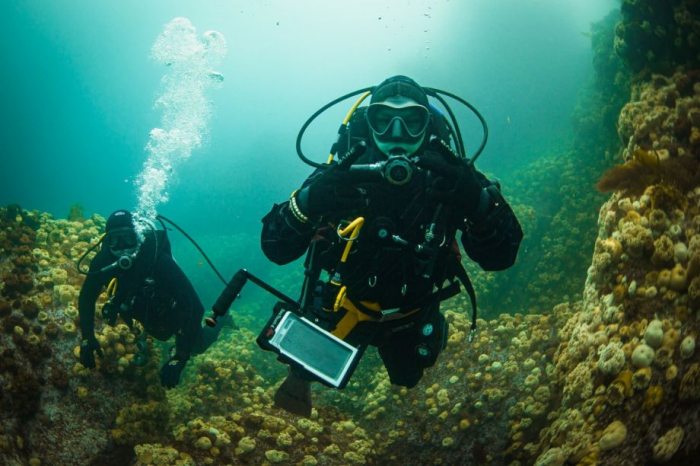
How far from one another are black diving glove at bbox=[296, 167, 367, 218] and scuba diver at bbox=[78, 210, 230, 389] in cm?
413

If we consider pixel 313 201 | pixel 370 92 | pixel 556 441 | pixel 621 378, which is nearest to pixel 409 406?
pixel 556 441

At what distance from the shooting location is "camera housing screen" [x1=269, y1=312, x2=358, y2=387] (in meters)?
2.51

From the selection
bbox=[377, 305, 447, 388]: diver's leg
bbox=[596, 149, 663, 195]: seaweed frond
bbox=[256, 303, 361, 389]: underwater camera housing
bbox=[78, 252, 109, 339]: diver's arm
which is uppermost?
bbox=[596, 149, 663, 195]: seaweed frond

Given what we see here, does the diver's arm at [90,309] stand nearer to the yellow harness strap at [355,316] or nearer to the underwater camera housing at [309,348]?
the yellow harness strap at [355,316]

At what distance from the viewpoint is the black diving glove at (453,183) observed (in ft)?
9.22

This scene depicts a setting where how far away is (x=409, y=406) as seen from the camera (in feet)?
17.9

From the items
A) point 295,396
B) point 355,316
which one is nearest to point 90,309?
point 295,396

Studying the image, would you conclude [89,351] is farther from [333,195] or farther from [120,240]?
[333,195]

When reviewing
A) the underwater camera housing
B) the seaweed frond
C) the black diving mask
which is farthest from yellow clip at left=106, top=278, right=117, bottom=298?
the seaweed frond

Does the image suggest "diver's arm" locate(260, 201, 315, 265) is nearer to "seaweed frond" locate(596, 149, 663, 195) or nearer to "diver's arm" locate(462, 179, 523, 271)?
"diver's arm" locate(462, 179, 523, 271)

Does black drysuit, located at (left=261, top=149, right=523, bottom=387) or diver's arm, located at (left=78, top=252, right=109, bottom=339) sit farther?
diver's arm, located at (left=78, top=252, right=109, bottom=339)

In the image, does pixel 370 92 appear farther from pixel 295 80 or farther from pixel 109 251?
pixel 295 80

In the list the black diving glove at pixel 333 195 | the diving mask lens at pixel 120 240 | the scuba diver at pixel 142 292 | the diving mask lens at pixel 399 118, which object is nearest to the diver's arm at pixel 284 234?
the black diving glove at pixel 333 195

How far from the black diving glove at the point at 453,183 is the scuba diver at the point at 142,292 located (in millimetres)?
4913
